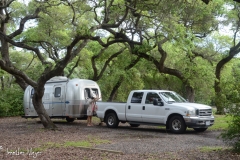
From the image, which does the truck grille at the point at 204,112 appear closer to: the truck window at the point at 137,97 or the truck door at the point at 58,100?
the truck window at the point at 137,97

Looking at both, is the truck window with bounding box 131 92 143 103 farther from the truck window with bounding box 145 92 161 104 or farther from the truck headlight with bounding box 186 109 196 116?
the truck headlight with bounding box 186 109 196 116

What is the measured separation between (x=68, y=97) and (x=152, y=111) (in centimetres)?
637

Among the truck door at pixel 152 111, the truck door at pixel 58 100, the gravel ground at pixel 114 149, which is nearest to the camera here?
the gravel ground at pixel 114 149

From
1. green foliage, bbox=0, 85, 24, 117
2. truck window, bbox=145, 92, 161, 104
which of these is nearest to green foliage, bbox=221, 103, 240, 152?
truck window, bbox=145, 92, 161, 104

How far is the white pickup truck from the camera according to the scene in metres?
14.3

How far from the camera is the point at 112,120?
1731 cm

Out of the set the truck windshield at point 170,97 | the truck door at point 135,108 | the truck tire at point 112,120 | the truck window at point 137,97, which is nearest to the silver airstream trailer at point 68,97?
the truck tire at point 112,120

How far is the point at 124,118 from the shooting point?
16.7 meters

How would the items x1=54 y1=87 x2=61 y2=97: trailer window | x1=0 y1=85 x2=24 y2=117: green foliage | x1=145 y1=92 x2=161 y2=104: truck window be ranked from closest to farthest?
x1=145 y1=92 x2=161 y2=104: truck window → x1=54 y1=87 x2=61 y2=97: trailer window → x1=0 y1=85 x2=24 y2=117: green foliage

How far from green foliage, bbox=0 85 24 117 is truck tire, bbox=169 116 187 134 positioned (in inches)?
702

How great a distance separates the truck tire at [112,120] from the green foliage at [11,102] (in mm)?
13711

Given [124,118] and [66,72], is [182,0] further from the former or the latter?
[66,72]

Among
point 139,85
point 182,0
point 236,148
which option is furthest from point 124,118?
point 139,85

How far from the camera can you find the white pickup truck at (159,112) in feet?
46.9
